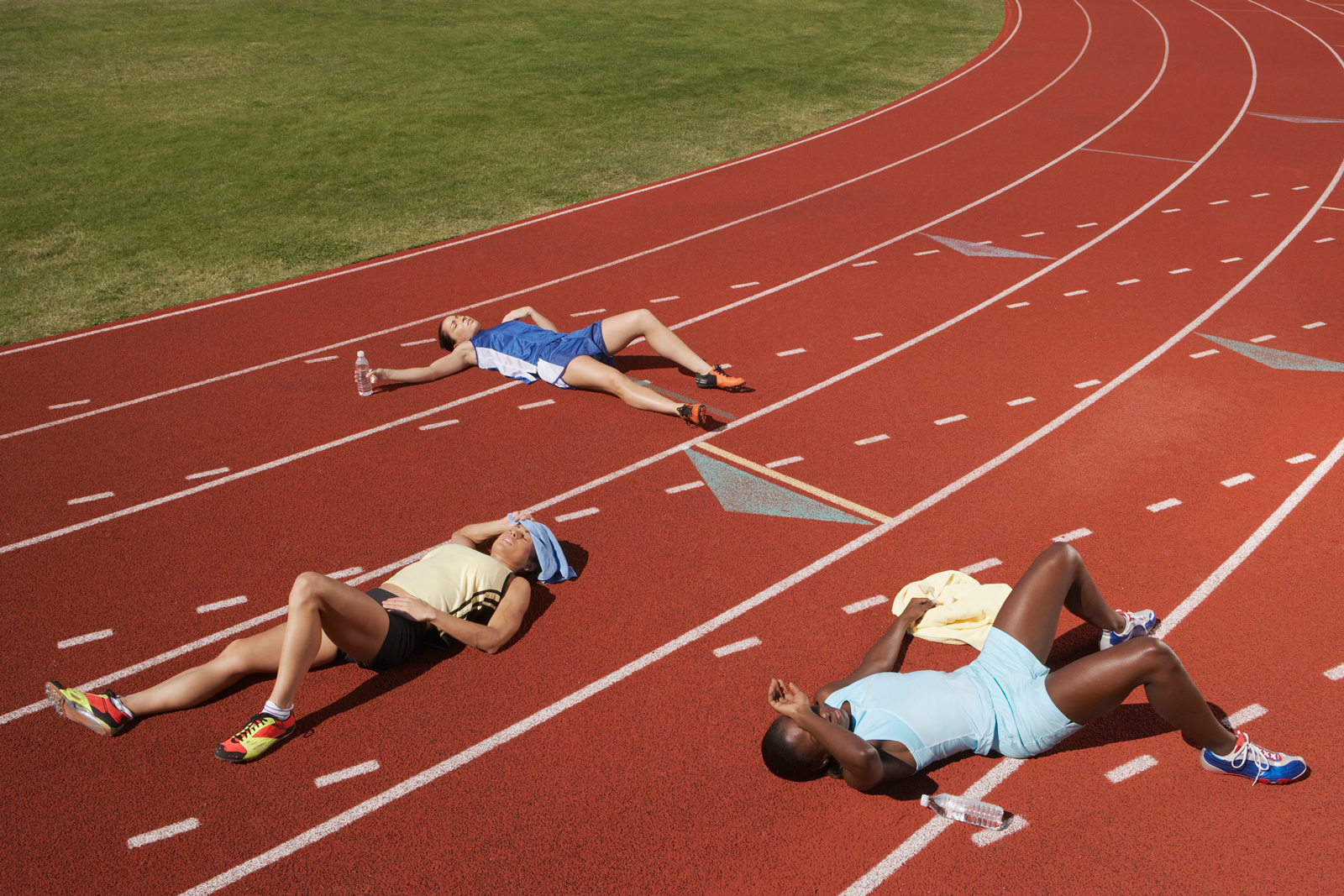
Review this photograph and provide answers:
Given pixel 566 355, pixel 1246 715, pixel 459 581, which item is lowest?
pixel 1246 715

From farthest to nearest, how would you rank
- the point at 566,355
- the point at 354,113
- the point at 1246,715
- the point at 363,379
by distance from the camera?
the point at 354,113 < the point at 566,355 < the point at 363,379 < the point at 1246,715

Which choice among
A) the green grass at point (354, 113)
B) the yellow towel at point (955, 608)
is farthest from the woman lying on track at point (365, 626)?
the green grass at point (354, 113)

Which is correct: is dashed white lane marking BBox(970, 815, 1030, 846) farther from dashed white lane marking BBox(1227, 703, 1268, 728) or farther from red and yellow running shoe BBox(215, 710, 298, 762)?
red and yellow running shoe BBox(215, 710, 298, 762)

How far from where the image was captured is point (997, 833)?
4.02 m

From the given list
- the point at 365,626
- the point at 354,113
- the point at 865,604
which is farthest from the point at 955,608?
the point at 354,113

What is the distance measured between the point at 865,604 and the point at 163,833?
3.78 m

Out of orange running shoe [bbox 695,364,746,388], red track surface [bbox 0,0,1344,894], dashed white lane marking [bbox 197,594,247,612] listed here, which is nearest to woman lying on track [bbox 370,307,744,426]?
orange running shoe [bbox 695,364,746,388]

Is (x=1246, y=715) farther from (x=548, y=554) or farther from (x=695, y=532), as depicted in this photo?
(x=548, y=554)

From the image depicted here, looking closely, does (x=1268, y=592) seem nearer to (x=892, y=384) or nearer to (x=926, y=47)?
(x=892, y=384)

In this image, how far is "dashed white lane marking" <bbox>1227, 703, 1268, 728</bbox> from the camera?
14.8 ft

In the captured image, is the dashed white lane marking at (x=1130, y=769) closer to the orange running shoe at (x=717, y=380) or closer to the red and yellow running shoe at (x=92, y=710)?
the orange running shoe at (x=717, y=380)

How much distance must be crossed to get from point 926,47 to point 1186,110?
23.6ft

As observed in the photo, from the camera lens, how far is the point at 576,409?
25.0 feet

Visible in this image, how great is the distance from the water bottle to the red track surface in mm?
83
